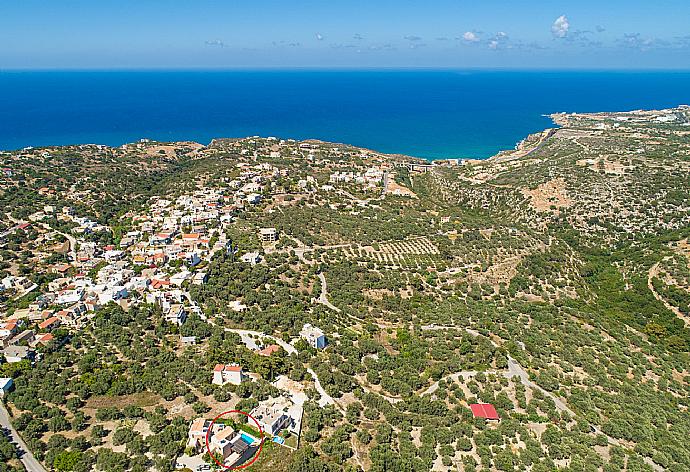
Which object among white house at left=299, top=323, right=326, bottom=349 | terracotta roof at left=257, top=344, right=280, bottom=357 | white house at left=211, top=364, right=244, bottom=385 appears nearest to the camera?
white house at left=211, top=364, right=244, bottom=385

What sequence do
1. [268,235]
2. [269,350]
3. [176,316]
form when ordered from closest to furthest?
1. [269,350]
2. [176,316]
3. [268,235]

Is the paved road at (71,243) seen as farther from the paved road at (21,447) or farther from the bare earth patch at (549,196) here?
the bare earth patch at (549,196)

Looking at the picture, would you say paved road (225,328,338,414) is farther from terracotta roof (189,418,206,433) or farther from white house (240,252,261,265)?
white house (240,252,261,265)

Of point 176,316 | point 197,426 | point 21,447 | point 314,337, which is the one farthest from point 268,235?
point 21,447

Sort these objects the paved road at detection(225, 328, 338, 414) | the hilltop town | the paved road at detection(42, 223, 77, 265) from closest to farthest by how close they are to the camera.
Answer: the hilltop town < the paved road at detection(225, 328, 338, 414) < the paved road at detection(42, 223, 77, 265)

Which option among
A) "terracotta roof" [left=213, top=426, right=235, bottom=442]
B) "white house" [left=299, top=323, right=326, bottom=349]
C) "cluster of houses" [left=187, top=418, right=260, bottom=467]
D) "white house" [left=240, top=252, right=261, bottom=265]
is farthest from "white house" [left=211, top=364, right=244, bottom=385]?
"white house" [left=240, top=252, right=261, bottom=265]

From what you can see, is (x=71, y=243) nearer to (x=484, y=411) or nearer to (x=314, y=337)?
(x=314, y=337)

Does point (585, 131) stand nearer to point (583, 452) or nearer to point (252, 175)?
point (252, 175)
